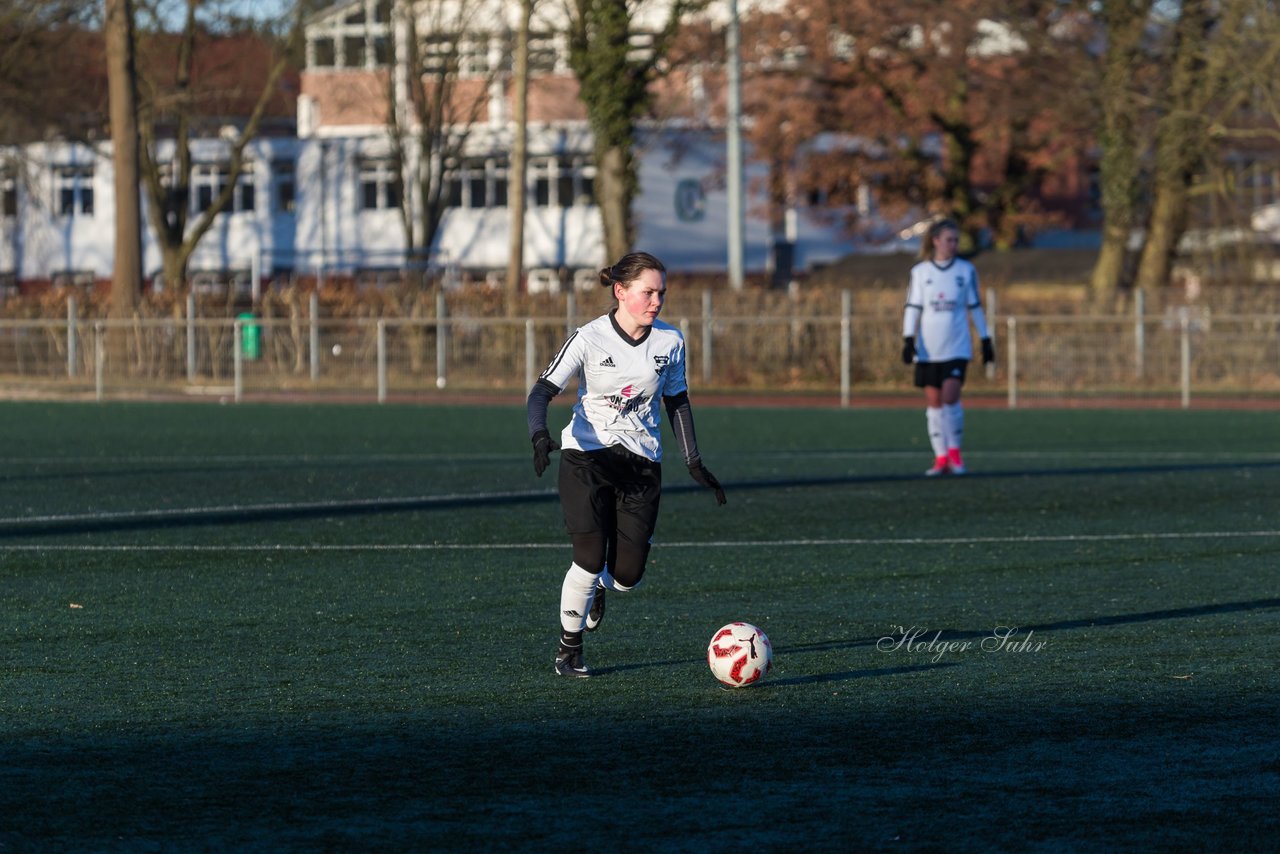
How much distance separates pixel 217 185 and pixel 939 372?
5937 centimetres

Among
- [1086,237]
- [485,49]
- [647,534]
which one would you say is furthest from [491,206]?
[647,534]

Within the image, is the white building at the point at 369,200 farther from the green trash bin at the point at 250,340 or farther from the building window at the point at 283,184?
the green trash bin at the point at 250,340

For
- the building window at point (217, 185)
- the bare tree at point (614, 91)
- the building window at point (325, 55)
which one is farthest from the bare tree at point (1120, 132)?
the building window at point (217, 185)

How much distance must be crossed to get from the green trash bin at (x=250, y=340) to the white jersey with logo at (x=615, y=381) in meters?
27.2

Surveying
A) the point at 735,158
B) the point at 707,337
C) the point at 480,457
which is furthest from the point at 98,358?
the point at 480,457

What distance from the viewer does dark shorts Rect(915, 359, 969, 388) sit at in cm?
1675

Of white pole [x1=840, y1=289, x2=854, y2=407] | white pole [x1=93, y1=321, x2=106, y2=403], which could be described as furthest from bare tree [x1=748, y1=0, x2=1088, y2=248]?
white pole [x1=93, y1=321, x2=106, y2=403]

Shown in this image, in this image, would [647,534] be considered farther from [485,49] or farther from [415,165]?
[415,165]

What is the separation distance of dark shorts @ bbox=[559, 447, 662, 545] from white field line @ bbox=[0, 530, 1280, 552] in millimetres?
4289

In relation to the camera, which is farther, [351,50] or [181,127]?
[351,50]

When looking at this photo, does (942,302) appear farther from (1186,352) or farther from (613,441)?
(1186,352)

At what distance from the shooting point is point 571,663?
7.62m

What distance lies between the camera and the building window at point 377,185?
222 feet

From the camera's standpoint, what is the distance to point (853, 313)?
33.8 metres
